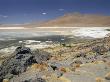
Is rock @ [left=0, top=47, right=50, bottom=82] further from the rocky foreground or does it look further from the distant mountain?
the distant mountain

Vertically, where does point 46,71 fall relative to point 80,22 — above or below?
below

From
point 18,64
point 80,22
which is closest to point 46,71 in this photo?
point 18,64

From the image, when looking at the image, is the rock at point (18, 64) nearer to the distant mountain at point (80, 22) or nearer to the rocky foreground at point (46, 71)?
the rocky foreground at point (46, 71)

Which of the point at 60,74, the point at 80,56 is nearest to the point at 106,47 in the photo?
the point at 80,56

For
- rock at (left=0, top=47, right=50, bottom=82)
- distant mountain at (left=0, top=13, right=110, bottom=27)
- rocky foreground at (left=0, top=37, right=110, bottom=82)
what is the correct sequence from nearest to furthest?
1. rocky foreground at (left=0, top=37, right=110, bottom=82)
2. rock at (left=0, top=47, right=50, bottom=82)
3. distant mountain at (left=0, top=13, right=110, bottom=27)

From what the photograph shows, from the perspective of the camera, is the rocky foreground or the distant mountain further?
the distant mountain

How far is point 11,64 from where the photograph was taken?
1157cm

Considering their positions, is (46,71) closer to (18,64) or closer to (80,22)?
(18,64)

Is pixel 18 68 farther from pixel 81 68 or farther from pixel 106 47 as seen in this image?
pixel 106 47

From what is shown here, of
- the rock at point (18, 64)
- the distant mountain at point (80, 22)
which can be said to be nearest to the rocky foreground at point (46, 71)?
the rock at point (18, 64)

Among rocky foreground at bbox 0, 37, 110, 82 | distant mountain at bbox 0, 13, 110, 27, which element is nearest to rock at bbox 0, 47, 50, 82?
rocky foreground at bbox 0, 37, 110, 82

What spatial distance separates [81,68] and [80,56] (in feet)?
13.3

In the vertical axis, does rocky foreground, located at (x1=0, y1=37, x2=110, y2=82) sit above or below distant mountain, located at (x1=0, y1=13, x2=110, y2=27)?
below

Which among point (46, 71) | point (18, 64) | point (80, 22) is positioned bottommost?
point (46, 71)
